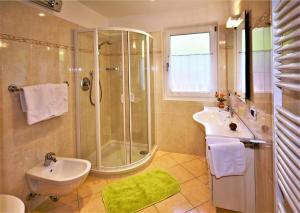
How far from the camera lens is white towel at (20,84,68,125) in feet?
6.16

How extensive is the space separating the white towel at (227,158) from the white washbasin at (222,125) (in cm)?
12

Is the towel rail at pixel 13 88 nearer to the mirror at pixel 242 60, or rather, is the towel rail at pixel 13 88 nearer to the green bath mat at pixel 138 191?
the green bath mat at pixel 138 191

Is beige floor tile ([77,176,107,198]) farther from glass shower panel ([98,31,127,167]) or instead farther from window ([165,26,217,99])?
window ([165,26,217,99])

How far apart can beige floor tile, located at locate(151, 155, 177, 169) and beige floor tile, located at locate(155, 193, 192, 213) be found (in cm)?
76

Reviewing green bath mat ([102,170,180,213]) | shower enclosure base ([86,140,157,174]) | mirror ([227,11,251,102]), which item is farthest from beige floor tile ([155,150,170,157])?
mirror ([227,11,251,102])

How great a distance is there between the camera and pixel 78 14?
2736 mm

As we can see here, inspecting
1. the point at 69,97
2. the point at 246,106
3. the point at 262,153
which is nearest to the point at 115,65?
the point at 69,97

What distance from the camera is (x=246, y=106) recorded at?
1885 mm

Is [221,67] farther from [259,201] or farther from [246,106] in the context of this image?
[259,201]

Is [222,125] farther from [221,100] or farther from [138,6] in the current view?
[138,6]

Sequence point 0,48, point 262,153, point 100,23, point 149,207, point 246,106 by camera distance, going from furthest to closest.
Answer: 1. point 100,23
2. point 149,207
3. point 246,106
4. point 0,48
5. point 262,153

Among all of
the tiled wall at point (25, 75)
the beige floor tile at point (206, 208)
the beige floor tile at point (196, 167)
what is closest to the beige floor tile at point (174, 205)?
the beige floor tile at point (206, 208)

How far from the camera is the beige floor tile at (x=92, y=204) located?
1991 millimetres

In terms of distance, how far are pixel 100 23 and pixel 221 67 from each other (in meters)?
2.10
